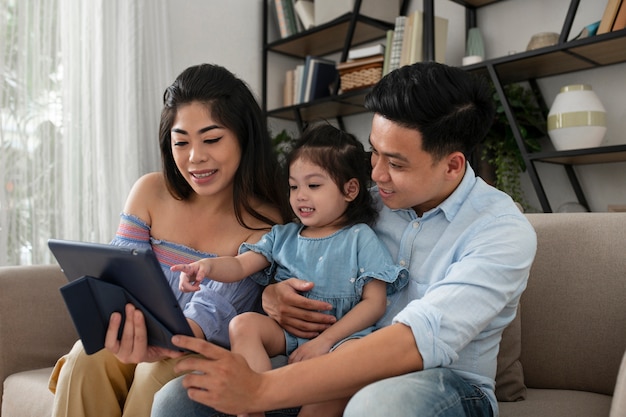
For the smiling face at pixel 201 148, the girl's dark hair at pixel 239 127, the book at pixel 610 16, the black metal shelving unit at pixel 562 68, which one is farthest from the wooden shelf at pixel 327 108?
the smiling face at pixel 201 148

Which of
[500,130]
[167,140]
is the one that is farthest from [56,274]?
[500,130]

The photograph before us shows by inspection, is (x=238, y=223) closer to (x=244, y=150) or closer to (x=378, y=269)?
(x=244, y=150)

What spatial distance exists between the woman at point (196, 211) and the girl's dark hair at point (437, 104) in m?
0.44

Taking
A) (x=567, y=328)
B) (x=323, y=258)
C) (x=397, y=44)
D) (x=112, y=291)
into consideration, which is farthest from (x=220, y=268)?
(x=397, y=44)

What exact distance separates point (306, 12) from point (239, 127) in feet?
6.90

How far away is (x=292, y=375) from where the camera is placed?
952mm

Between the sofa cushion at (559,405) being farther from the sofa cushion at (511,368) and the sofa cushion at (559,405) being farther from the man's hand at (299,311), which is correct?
the man's hand at (299,311)

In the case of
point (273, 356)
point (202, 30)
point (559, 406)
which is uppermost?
point (202, 30)

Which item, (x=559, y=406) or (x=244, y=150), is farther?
(x=244, y=150)

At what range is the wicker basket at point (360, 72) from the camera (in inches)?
119

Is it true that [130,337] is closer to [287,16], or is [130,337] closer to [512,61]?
[512,61]

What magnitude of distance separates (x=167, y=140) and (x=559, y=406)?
1151mm

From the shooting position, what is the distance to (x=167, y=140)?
1610 mm

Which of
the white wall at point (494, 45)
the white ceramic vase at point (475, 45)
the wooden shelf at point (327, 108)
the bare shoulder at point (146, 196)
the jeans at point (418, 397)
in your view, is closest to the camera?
the jeans at point (418, 397)
